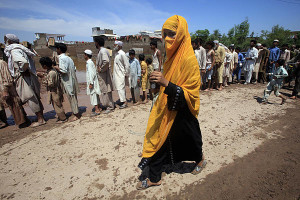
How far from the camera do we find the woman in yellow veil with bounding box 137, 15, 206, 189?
5.19ft

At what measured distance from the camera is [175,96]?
4.99 feet

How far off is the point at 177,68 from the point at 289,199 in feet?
6.87

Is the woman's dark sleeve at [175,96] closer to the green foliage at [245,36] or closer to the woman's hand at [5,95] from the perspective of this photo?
the woman's hand at [5,95]

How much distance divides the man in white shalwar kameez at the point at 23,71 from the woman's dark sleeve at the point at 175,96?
12.0ft

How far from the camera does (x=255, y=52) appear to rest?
7.04 meters

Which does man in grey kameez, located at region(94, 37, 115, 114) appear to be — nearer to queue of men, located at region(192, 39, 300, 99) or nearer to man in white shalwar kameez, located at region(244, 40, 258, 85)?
queue of men, located at region(192, 39, 300, 99)

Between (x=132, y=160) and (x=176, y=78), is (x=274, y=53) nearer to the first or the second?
(x=176, y=78)

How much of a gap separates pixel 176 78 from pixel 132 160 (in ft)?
5.46

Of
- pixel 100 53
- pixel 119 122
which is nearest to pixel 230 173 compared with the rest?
pixel 119 122

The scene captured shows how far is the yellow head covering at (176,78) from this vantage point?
1599mm

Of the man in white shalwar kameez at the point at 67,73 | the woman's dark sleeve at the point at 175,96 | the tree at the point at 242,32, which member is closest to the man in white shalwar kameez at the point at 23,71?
the man in white shalwar kameez at the point at 67,73

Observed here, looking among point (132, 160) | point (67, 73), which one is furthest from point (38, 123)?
point (132, 160)

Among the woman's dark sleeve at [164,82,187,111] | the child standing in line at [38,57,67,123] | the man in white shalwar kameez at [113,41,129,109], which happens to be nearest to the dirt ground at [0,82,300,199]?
the child standing in line at [38,57,67,123]

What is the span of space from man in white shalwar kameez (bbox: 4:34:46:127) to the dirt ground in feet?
2.45
